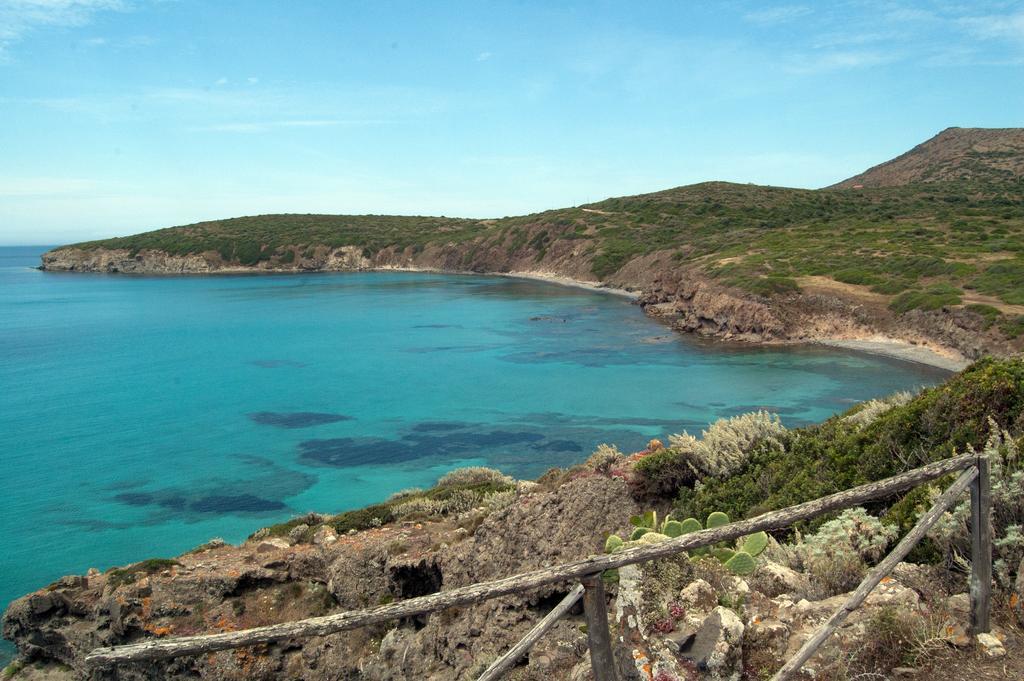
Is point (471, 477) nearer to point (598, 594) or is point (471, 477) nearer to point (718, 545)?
point (718, 545)

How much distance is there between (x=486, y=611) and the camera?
870cm

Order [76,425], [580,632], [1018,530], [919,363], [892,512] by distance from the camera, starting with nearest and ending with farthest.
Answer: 1. [1018,530]
2. [580,632]
3. [892,512]
4. [76,425]
5. [919,363]

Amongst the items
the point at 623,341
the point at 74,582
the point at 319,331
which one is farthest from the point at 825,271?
the point at 74,582

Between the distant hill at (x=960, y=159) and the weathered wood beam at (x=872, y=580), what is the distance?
13698 cm

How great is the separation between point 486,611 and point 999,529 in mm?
5464

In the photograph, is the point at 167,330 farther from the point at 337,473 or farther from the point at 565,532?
the point at 565,532

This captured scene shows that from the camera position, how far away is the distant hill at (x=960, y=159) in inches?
4916

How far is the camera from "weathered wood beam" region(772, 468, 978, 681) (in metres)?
4.41

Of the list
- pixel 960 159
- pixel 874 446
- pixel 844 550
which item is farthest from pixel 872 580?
pixel 960 159

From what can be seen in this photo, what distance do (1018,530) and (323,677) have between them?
815 cm

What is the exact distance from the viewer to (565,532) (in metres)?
10.2

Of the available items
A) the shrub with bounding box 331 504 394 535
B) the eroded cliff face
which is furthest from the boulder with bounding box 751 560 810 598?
the shrub with bounding box 331 504 394 535

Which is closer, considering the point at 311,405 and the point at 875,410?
the point at 875,410

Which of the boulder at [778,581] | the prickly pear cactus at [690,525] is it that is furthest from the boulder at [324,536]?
the boulder at [778,581]
